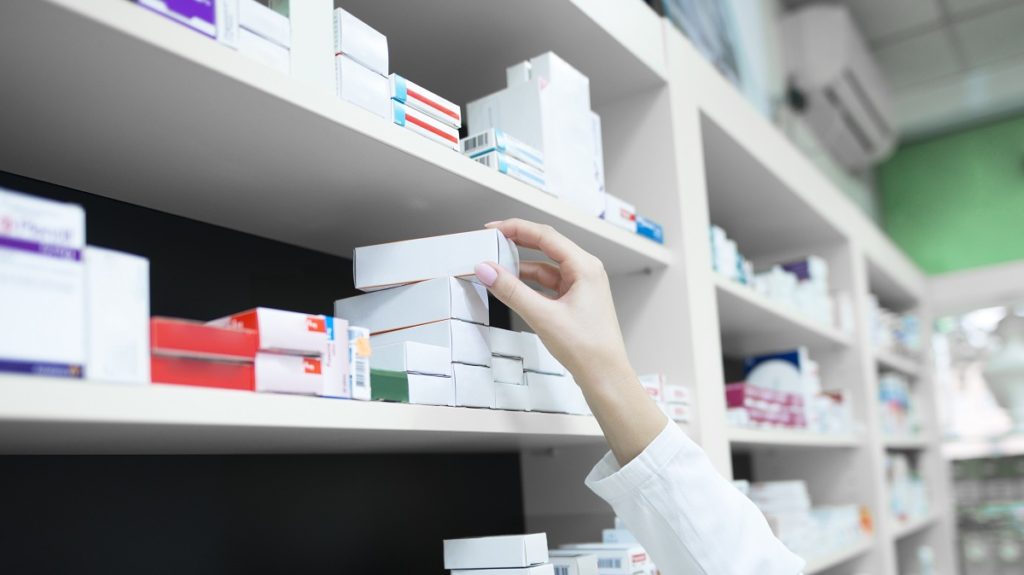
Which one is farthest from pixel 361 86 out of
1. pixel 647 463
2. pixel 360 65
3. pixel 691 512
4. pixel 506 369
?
pixel 691 512

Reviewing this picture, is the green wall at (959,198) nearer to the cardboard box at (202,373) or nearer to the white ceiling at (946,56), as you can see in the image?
the white ceiling at (946,56)

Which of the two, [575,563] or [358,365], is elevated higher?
[358,365]

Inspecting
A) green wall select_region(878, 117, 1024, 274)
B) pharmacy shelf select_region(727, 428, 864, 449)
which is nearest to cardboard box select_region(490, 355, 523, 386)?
pharmacy shelf select_region(727, 428, 864, 449)

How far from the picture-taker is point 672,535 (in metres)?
1.28

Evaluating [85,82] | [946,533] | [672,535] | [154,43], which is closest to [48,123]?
[85,82]

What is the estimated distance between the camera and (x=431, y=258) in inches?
48.0

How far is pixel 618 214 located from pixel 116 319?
1033 mm

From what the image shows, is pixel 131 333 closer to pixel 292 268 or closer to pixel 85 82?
pixel 85 82

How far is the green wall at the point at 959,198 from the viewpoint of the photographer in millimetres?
5273

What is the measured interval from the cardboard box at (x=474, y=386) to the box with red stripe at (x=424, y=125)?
0.31 meters

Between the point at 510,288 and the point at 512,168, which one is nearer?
the point at 510,288

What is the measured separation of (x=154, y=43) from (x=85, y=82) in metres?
0.12

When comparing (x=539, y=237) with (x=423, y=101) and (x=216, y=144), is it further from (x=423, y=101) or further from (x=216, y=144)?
(x=216, y=144)

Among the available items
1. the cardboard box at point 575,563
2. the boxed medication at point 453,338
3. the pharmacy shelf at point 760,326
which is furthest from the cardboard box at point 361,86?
the pharmacy shelf at point 760,326
